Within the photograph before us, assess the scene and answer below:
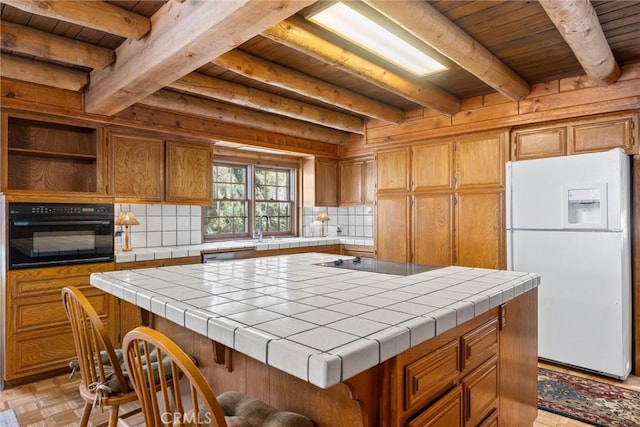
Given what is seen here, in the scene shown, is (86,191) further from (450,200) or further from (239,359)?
(450,200)

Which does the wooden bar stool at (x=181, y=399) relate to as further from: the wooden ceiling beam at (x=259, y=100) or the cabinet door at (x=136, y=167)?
the cabinet door at (x=136, y=167)

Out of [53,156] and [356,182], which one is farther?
[356,182]

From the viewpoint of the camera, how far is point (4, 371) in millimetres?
2699

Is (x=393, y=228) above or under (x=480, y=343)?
above

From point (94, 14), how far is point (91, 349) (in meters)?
1.59

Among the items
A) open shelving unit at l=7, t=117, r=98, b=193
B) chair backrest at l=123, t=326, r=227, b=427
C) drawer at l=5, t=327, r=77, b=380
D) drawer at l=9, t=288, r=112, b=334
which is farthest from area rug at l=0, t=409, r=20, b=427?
chair backrest at l=123, t=326, r=227, b=427

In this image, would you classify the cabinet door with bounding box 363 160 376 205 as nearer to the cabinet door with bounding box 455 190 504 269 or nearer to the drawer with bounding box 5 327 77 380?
the cabinet door with bounding box 455 190 504 269

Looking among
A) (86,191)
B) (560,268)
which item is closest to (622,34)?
(560,268)

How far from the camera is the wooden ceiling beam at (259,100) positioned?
9.33 feet

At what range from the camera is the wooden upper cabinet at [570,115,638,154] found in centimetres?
282

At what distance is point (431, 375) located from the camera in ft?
4.23

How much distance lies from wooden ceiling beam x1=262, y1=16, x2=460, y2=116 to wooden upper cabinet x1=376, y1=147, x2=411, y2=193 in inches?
27.5

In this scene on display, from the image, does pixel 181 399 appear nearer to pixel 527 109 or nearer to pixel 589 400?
pixel 589 400

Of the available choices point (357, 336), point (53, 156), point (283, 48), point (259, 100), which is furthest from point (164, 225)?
point (357, 336)
